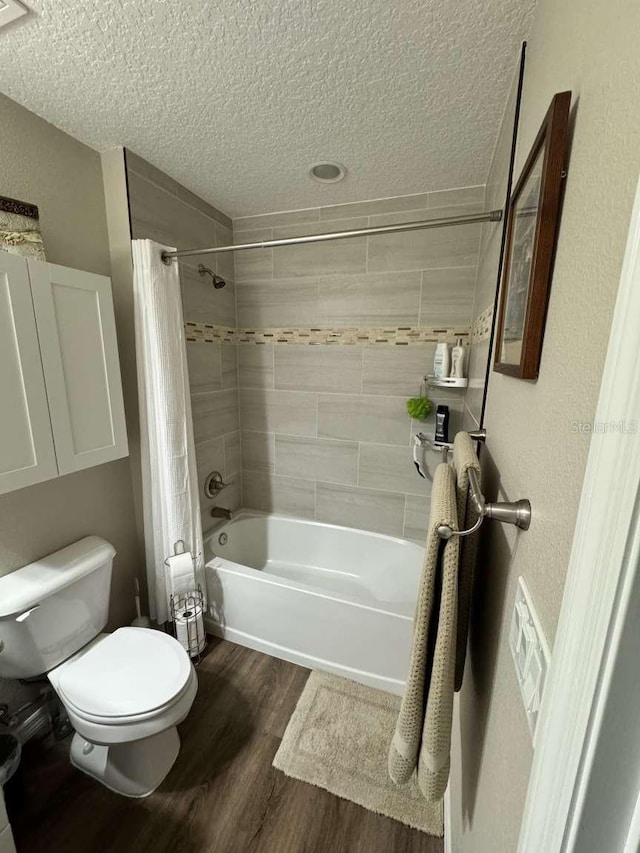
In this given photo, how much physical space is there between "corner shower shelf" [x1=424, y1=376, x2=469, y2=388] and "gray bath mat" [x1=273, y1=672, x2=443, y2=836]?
1.52 meters

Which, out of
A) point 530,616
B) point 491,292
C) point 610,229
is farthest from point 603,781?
point 491,292

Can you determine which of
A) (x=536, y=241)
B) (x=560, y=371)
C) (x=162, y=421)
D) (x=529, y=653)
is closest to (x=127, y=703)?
(x=162, y=421)

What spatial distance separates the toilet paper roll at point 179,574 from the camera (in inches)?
68.2

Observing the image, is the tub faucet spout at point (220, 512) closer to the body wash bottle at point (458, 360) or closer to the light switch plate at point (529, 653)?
the body wash bottle at point (458, 360)

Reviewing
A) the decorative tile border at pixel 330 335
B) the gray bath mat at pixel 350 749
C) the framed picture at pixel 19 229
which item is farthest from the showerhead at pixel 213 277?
the gray bath mat at pixel 350 749

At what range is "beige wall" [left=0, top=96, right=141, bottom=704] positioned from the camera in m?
1.29

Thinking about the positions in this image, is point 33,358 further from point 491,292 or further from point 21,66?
point 491,292

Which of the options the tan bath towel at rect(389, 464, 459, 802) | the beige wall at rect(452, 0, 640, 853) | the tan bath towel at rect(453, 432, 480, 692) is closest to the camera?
the beige wall at rect(452, 0, 640, 853)

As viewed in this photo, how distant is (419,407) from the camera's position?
201 centimetres

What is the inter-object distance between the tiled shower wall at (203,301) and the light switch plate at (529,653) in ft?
6.04

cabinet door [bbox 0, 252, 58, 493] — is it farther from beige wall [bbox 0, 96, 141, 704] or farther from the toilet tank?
the toilet tank

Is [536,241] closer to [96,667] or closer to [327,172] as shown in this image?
[327,172]

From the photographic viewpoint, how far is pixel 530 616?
0.52 meters

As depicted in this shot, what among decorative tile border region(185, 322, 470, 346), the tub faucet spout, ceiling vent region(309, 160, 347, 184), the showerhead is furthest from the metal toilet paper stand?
ceiling vent region(309, 160, 347, 184)
